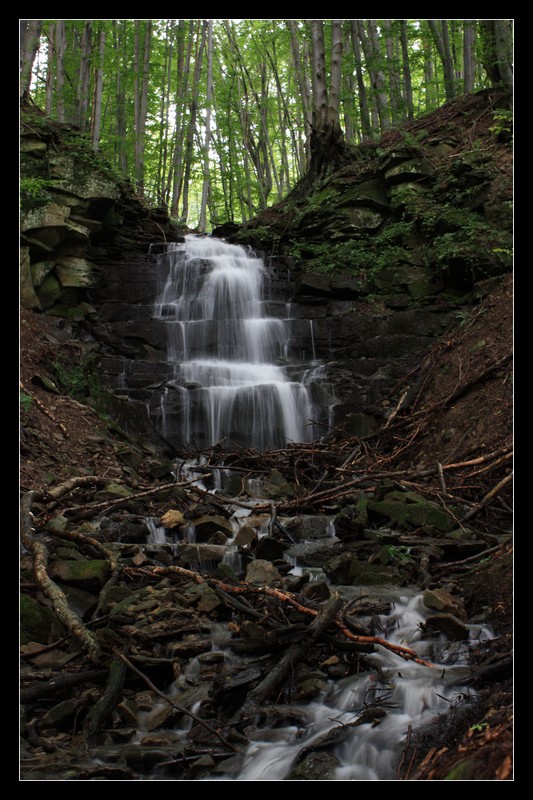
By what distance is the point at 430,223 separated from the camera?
37.2ft

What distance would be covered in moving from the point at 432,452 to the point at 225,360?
5.00 meters

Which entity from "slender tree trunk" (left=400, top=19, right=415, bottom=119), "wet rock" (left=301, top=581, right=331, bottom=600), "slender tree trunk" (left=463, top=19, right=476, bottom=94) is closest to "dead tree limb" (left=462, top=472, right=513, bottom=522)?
"wet rock" (left=301, top=581, right=331, bottom=600)

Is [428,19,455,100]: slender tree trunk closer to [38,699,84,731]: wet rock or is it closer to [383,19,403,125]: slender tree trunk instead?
[383,19,403,125]: slender tree trunk

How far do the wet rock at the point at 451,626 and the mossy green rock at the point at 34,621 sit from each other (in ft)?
8.38

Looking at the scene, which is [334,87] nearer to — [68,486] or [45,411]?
[45,411]

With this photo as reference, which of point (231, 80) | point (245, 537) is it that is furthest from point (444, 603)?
point (231, 80)

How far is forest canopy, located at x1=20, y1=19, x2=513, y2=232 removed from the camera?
559 inches

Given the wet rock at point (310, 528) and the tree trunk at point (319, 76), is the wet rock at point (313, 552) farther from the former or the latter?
the tree trunk at point (319, 76)

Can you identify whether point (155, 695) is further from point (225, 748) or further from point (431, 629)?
point (431, 629)

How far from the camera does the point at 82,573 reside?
4148 millimetres

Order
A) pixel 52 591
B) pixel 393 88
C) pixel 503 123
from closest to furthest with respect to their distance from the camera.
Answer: pixel 52 591 → pixel 503 123 → pixel 393 88

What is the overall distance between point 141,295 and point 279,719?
10447 mm

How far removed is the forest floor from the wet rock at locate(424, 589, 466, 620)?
0.09 meters
